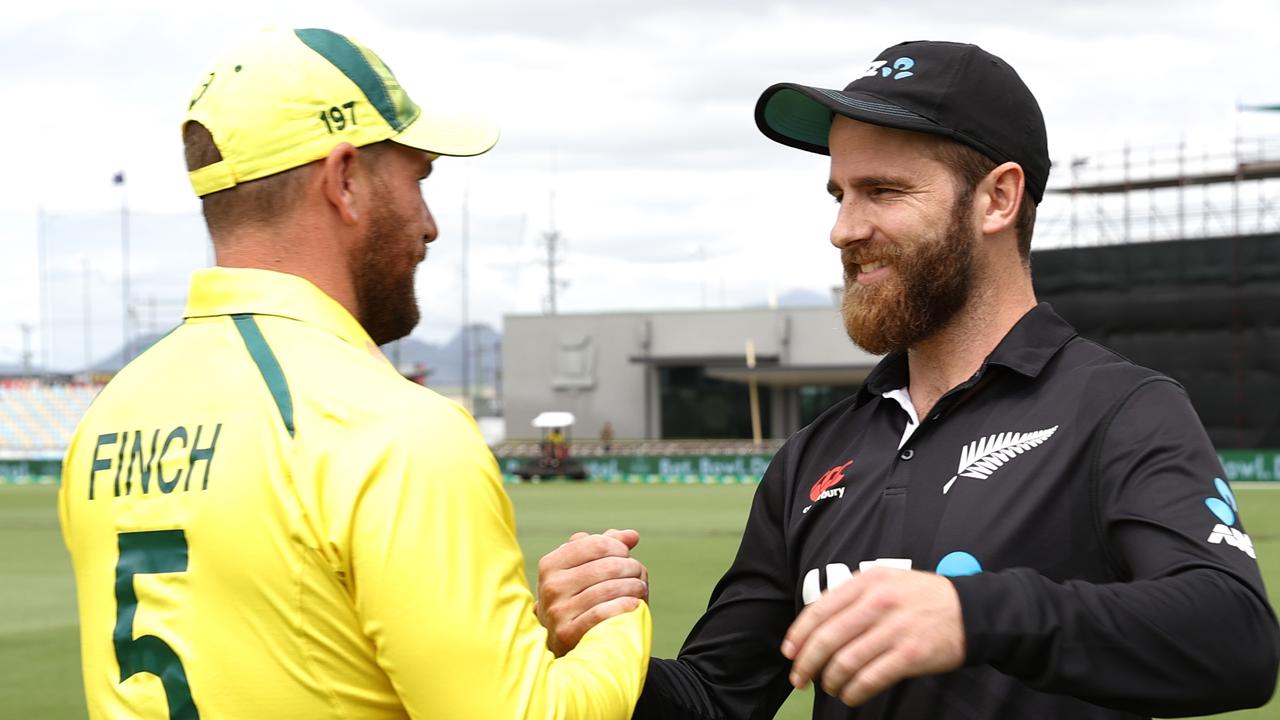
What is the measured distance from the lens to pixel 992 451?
101 inches

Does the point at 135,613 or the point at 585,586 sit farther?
the point at 585,586

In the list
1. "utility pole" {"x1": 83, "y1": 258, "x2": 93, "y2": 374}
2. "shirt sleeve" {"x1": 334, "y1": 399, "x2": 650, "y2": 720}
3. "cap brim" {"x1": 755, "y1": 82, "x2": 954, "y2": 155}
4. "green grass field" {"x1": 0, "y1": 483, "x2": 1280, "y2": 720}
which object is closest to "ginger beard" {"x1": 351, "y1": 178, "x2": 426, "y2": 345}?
"shirt sleeve" {"x1": 334, "y1": 399, "x2": 650, "y2": 720}

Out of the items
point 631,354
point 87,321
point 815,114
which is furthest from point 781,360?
point 815,114

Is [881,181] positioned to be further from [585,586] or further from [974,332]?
[585,586]

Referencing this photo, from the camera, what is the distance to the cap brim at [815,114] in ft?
8.68

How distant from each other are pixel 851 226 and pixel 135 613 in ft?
5.03

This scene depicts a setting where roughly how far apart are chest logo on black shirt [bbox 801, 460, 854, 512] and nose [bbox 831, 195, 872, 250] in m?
0.45

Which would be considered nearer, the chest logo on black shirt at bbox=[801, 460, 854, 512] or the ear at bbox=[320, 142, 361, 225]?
the ear at bbox=[320, 142, 361, 225]

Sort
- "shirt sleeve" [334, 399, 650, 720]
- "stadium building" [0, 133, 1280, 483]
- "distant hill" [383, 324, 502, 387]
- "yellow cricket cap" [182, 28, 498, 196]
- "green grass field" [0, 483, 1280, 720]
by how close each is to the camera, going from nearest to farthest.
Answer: "shirt sleeve" [334, 399, 650, 720] < "yellow cricket cap" [182, 28, 498, 196] < "green grass field" [0, 483, 1280, 720] < "stadium building" [0, 133, 1280, 483] < "distant hill" [383, 324, 502, 387]

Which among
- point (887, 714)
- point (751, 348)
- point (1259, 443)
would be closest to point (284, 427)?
point (887, 714)

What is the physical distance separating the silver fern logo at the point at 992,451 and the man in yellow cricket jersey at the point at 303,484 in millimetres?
671

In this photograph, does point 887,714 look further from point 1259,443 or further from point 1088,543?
point 1259,443

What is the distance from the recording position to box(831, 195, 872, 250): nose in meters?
2.80

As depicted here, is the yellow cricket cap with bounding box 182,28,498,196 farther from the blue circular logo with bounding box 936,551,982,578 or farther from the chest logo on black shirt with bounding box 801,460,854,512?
the blue circular logo with bounding box 936,551,982,578
